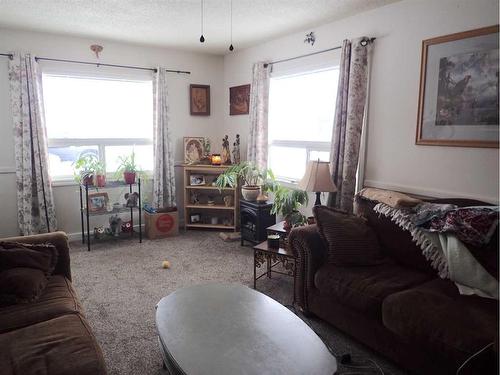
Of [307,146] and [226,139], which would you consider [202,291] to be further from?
[226,139]

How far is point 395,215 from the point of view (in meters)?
2.46

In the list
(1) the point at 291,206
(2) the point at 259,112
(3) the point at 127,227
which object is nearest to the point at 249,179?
(2) the point at 259,112

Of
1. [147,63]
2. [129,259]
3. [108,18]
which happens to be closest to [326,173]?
[129,259]

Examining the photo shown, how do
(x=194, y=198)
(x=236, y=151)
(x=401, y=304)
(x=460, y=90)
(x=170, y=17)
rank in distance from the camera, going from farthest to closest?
(x=194, y=198)
(x=236, y=151)
(x=170, y=17)
(x=460, y=90)
(x=401, y=304)

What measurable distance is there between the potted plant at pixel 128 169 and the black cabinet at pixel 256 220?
4.36 ft

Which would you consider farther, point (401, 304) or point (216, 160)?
point (216, 160)

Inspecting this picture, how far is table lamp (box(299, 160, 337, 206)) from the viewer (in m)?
2.94

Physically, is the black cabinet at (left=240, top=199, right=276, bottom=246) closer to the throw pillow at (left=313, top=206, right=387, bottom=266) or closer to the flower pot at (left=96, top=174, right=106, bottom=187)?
the throw pillow at (left=313, top=206, right=387, bottom=266)

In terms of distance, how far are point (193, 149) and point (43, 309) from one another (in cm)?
322

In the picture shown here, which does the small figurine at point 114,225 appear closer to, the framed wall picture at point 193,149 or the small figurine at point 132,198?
the small figurine at point 132,198

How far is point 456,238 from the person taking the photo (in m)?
2.07

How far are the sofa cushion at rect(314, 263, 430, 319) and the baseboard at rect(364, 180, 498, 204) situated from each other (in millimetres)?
707

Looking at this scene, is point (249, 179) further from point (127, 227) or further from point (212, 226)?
point (127, 227)

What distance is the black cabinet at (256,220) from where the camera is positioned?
154 inches
